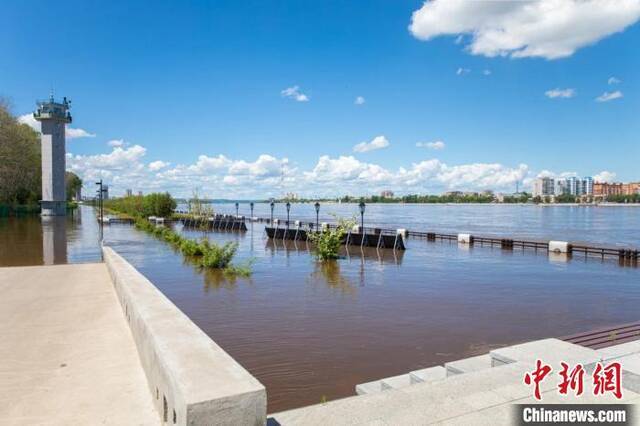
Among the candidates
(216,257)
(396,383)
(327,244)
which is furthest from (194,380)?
(327,244)

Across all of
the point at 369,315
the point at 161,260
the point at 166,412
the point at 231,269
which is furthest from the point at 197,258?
the point at 166,412

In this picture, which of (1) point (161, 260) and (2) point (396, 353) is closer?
(2) point (396, 353)

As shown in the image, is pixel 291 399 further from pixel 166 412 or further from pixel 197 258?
pixel 197 258

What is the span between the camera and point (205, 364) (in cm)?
346

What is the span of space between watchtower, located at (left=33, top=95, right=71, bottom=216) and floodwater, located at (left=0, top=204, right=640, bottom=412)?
47979 millimetres

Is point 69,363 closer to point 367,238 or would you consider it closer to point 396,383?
point 396,383

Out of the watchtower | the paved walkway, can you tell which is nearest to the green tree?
the watchtower

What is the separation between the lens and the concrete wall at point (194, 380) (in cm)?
288

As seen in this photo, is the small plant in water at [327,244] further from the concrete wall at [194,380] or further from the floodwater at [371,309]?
the concrete wall at [194,380]

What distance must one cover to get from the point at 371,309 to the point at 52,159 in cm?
6543

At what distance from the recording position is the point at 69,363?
5898mm

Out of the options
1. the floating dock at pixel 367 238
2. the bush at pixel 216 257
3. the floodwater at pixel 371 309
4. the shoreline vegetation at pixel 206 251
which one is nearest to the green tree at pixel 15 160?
the shoreline vegetation at pixel 206 251

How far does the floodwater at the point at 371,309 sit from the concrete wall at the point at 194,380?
2.35m

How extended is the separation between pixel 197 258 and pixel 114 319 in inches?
531
